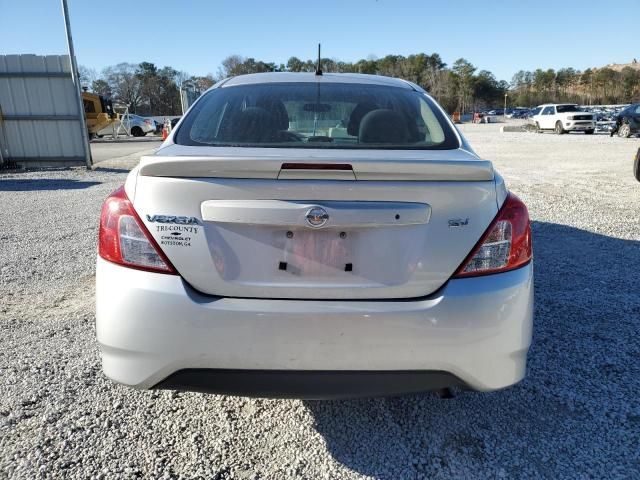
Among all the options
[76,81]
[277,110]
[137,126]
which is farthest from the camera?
[137,126]

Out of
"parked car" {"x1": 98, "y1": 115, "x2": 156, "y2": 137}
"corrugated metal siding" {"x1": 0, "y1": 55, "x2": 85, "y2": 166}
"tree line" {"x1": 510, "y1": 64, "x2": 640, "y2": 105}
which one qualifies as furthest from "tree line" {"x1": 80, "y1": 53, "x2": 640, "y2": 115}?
"corrugated metal siding" {"x1": 0, "y1": 55, "x2": 85, "y2": 166}

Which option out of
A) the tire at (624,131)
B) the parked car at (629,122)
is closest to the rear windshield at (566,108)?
the parked car at (629,122)

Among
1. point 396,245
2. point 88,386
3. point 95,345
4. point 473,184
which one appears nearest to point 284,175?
point 396,245

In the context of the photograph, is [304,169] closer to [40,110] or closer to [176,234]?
[176,234]

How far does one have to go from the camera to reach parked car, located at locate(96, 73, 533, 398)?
1677 mm

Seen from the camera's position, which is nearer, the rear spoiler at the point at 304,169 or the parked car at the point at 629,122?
the rear spoiler at the point at 304,169

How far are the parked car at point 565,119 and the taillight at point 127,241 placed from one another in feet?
100

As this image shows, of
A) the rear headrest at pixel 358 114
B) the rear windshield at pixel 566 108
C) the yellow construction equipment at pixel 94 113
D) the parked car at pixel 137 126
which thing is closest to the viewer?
the rear headrest at pixel 358 114

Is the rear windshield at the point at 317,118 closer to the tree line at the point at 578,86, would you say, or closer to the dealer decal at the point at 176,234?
the dealer decal at the point at 176,234

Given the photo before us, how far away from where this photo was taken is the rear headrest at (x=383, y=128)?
2.27 meters

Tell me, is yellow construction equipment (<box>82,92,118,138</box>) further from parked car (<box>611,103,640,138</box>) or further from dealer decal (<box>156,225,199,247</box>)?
parked car (<box>611,103,640,138</box>)

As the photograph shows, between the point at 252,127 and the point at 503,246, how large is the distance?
51.6 inches

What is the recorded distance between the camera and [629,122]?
2180 cm

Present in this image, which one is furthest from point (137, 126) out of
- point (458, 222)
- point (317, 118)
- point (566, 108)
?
point (458, 222)
